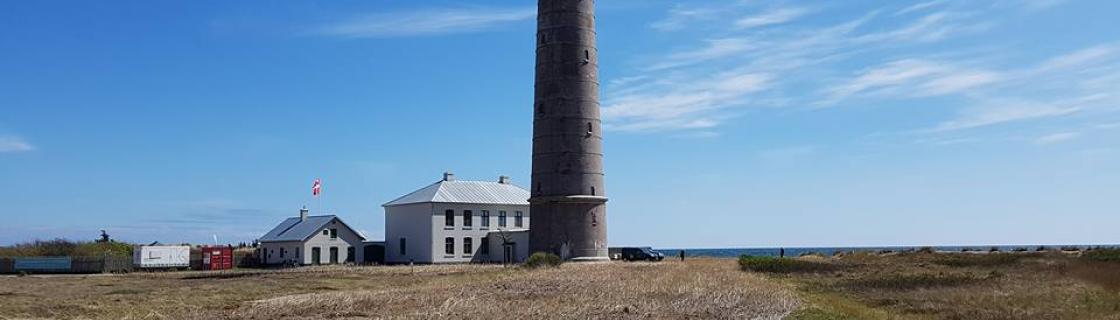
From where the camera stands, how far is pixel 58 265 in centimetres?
5669

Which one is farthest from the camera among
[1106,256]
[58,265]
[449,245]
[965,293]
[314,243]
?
[449,245]

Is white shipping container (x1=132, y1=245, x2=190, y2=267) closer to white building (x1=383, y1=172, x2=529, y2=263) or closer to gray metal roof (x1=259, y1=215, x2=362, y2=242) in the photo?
gray metal roof (x1=259, y1=215, x2=362, y2=242)

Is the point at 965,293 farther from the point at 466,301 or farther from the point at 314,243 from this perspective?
the point at 314,243

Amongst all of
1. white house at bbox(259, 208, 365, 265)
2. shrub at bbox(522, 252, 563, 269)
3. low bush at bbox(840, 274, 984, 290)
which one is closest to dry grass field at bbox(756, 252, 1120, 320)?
low bush at bbox(840, 274, 984, 290)

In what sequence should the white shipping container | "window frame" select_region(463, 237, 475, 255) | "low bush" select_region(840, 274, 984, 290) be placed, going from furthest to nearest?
"window frame" select_region(463, 237, 475, 255)
the white shipping container
"low bush" select_region(840, 274, 984, 290)

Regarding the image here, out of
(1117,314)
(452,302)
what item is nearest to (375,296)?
(452,302)

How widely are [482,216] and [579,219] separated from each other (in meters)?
17.1

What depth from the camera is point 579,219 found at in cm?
5284

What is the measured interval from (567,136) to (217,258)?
24383 mm

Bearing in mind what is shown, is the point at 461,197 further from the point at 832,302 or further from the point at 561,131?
the point at 832,302

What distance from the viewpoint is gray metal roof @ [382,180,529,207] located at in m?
67.6

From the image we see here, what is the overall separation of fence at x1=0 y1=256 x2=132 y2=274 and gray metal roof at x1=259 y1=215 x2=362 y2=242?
1123 cm

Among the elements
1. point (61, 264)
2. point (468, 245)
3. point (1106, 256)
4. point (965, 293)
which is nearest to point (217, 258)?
point (61, 264)

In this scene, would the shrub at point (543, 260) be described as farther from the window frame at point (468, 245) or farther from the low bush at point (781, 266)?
the window frame at point (468, 245)
